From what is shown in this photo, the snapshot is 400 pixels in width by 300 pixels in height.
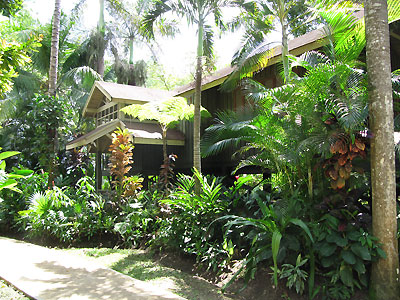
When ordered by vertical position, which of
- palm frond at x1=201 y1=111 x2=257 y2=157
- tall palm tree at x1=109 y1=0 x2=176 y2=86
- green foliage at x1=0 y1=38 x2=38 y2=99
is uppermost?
tall palm tree at x1=109 y1=0 x2=176 y2=86

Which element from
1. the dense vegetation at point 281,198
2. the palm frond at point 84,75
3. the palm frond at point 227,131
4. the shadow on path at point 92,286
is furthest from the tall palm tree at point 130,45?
the shadow on path at point 92,286

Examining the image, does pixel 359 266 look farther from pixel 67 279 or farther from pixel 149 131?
pixel 149 131

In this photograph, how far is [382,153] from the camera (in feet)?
15.1

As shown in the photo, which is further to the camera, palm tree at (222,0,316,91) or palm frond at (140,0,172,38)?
palm frond at (140,0,172,38)

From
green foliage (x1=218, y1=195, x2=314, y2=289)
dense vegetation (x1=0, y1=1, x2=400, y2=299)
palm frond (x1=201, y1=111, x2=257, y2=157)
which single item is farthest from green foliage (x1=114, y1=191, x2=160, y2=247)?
green foliage (x1=218, y1=195, x2=314, y2=289)

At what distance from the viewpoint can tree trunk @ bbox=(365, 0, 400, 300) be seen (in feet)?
14.7

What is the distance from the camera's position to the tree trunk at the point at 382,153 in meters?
4.48

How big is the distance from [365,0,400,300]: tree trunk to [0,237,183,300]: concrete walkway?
8.95ft

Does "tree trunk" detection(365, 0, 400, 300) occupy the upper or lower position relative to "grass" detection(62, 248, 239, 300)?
upper

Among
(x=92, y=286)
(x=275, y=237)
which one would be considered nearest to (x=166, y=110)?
(x=92, y=286)

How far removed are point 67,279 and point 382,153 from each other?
5.05 meters

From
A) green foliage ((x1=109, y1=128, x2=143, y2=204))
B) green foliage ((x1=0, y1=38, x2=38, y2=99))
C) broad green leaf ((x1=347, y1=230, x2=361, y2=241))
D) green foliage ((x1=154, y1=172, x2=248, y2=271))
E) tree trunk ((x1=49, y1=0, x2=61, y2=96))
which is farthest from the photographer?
tree trunk ((x1=49, y1=0, x2=61, y2=96))

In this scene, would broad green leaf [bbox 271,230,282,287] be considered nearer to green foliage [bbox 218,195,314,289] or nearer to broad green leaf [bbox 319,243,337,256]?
green foliage [bbox 218,195,314,289]

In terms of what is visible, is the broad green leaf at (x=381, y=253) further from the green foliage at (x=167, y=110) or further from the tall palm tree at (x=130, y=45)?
the tall palm tree at (x=130, y=45)
